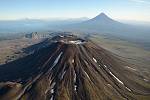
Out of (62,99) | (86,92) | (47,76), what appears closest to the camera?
(62,99)

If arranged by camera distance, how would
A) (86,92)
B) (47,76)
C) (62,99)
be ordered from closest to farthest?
(62,99) → (86,92) → (47,76)

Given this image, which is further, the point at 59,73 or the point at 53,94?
the point at 59,73

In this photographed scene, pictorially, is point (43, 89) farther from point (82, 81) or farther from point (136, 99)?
point (136, 99)

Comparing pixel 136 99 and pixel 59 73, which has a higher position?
pixel 59 73

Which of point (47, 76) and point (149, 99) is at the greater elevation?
point (47, 76)

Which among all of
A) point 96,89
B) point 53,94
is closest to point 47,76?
point 53,94

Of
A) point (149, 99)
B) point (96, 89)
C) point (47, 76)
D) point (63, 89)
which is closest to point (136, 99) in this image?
point (149, 99)

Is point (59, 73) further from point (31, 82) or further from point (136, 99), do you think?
point (136, 99)

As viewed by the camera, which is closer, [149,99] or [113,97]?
[113,97]
